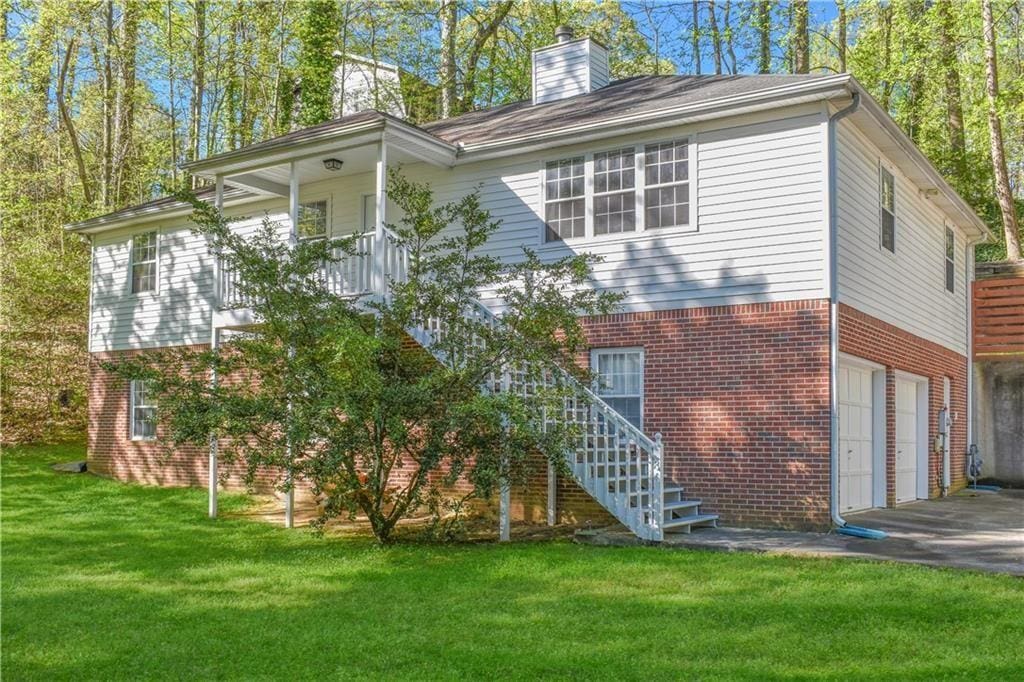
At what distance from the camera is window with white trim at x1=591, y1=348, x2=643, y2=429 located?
41.6ft

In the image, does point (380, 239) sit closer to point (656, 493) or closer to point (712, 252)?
point (712, 252)

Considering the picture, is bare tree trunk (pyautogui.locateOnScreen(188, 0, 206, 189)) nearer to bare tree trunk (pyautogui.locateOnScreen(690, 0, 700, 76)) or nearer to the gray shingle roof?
the gray shingle roof

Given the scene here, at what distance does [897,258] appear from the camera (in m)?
14.7

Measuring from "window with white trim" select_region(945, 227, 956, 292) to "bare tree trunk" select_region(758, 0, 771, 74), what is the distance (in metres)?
11.1

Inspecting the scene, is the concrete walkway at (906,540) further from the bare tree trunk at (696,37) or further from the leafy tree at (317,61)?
the bare tree trunk at (696,37)

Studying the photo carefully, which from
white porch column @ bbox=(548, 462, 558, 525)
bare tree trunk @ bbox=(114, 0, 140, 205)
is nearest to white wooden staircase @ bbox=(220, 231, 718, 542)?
white porch column @ bbox=(548, 462, 558, 525)

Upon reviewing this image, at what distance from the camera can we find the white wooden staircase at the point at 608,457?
10.7 meters

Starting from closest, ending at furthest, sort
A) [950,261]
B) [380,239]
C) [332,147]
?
[380,239]
[332,147]
[950,261]

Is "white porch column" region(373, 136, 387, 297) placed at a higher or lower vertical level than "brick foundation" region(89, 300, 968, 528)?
higher

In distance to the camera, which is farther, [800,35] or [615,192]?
[800,35]

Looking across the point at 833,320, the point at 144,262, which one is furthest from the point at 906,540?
the point at 144,262

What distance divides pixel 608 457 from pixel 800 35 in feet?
64.3

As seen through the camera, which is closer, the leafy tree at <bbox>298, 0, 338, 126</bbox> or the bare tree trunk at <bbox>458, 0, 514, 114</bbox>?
the leafy tree at <bbox>298, 0, 338, 126</bbox>

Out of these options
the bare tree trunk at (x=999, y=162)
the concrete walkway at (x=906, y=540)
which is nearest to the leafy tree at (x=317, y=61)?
the bare tree trunk at (x=999, y=162)
